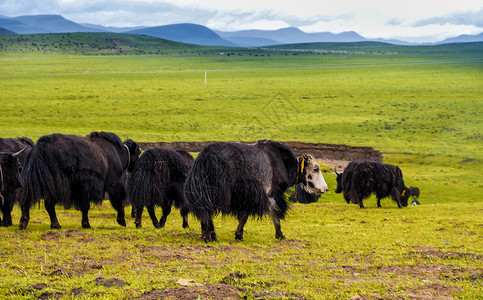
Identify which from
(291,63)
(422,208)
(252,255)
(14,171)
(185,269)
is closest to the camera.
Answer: (185,269)

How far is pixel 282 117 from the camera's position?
4947 centimetres

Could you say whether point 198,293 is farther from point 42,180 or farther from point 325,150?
point 325,150

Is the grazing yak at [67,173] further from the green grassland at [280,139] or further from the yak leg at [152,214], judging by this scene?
the yak leg at [152,214]

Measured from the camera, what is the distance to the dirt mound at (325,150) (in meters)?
33.9

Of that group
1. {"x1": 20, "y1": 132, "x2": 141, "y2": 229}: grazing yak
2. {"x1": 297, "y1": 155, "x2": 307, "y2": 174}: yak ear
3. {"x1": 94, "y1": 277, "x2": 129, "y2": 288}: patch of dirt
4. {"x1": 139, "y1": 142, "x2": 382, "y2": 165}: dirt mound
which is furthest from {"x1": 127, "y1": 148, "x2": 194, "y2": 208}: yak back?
{"x1": 139, "y1": 142, "x2": 382, "y2": 165}: dirt mound

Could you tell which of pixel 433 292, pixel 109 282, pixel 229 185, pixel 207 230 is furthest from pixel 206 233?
pixel 433 292

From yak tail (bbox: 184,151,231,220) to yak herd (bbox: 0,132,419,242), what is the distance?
0.05 feet

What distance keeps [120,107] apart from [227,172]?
46.4 m

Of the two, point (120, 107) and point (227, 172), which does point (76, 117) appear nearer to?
point (120, 107)

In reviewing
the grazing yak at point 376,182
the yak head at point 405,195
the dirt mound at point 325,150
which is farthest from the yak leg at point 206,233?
the dirt mound at point 325,150

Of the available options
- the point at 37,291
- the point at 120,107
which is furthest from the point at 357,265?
the point at 120,107

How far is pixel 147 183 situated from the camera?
35.1ft

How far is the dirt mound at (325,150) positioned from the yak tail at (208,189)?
24.8 meters

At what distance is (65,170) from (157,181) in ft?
6.29
